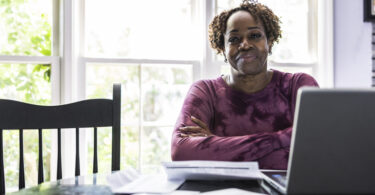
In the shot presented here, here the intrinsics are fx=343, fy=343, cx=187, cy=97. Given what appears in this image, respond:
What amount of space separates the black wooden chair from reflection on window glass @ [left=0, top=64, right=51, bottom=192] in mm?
808

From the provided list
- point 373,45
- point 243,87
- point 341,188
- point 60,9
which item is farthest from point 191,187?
point 373,45

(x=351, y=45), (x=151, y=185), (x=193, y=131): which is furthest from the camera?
(x=351, y=45)

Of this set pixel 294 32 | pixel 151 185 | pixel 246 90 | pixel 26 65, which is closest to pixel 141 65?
pixel 26 65

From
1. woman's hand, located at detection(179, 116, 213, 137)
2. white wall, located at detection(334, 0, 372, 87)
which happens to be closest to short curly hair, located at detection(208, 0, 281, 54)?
woman's hand, located at detection(179, 116, 213, 137)

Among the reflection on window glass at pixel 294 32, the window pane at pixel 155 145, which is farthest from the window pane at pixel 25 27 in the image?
the reflection on window glass at pixel 294 32

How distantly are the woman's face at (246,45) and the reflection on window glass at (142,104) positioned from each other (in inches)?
24.4

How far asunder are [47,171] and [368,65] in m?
2.24

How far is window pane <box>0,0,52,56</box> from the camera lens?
6.40 ft

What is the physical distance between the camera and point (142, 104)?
2.17 meters

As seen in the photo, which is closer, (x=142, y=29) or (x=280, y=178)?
(x=280, y=178)

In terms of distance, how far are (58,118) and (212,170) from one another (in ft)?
2.18

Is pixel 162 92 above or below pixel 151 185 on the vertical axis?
above

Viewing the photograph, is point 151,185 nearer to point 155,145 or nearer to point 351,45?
point 155,145

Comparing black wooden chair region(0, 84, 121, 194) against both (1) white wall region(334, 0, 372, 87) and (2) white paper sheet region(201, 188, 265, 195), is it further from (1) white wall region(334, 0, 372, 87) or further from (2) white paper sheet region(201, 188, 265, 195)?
(1) white wall region(334, 0, 372, 87)
